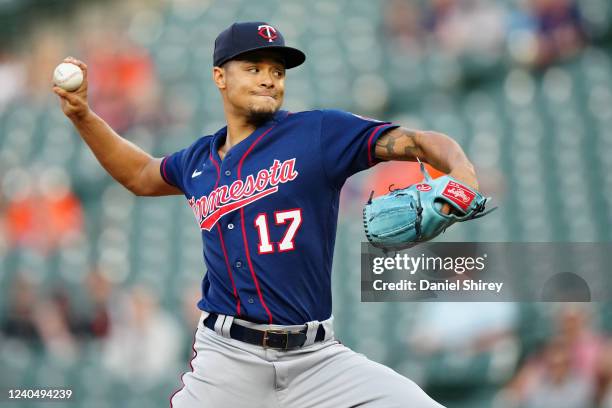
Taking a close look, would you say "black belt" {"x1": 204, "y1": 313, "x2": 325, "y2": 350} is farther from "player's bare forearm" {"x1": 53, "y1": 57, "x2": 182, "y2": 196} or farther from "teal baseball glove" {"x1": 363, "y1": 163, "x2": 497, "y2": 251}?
"player's bare forearm" {"x1": 53, "y1": 57, "x2": 182, "y2": 196}

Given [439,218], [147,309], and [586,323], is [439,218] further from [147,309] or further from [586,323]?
[147,309]

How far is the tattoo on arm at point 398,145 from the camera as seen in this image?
2.21 m

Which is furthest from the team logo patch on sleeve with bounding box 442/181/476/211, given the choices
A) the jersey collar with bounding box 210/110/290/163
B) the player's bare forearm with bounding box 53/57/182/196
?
the player's bare forearm with bounding box 53/57/182/196

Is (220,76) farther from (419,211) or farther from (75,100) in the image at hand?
(419,211)

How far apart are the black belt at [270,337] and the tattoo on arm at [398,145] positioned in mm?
546

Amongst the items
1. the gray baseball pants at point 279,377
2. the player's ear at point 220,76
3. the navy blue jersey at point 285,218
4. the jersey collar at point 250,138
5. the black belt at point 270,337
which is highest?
the player's ear at point 220,76

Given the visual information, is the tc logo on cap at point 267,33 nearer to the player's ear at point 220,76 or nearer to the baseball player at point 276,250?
the baseball player at point 276,250

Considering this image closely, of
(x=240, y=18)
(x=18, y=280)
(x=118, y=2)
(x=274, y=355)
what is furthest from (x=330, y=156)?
(x=118, y=2)

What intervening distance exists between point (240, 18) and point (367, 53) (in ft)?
3.14

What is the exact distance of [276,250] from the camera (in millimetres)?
2387

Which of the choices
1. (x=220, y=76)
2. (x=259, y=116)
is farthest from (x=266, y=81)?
(x=220, y=76)

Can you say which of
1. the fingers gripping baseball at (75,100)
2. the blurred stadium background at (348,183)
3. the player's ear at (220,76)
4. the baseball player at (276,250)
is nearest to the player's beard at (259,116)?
the baseball player at (276,250)

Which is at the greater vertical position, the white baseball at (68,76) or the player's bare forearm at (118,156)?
the white baseball at (68,76)

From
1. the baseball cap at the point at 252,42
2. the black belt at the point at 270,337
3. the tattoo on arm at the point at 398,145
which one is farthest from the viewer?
the baseball cap at the point at 252,42
